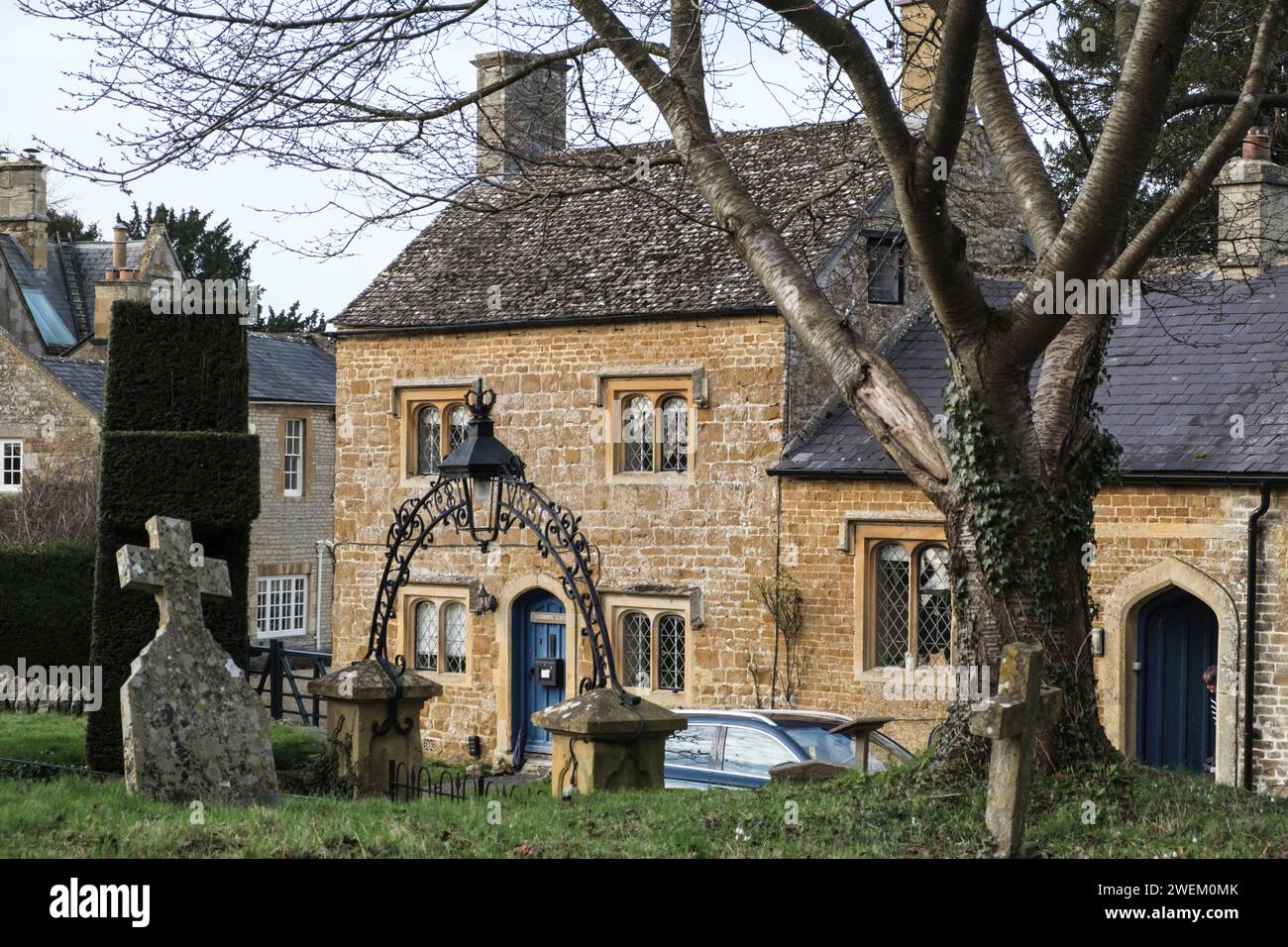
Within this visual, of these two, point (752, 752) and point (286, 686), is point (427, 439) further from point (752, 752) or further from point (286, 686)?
point (752, 752)

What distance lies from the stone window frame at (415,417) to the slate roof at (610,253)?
3.25ft

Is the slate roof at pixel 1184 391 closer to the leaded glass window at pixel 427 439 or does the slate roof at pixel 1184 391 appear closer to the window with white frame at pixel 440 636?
the leaded glass window at pixel 427 439

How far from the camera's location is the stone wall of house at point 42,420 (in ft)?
102

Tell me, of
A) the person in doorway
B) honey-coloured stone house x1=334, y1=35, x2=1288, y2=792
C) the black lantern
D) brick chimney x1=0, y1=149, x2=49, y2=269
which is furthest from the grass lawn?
brick chimney x1=0, y1=149, x2=49, y2=269

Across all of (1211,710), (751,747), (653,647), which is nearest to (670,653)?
(653,647)

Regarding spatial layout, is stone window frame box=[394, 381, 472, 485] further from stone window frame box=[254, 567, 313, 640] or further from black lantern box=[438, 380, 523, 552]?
stone window frame box=[254, 567, 313, 640]

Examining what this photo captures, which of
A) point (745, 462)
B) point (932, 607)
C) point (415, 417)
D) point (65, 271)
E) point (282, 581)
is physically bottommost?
point (282, 581)

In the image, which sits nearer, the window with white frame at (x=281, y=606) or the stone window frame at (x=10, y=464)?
the stone window frame at (x=10, y=464)

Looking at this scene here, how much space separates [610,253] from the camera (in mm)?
22281

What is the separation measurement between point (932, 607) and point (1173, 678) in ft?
9.37

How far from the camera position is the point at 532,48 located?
10.3 metres

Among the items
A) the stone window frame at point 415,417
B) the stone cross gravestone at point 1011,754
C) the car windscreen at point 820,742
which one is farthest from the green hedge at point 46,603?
the stone cross gravestone at point 1011,754

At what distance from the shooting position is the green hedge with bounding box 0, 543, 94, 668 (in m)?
23.5
